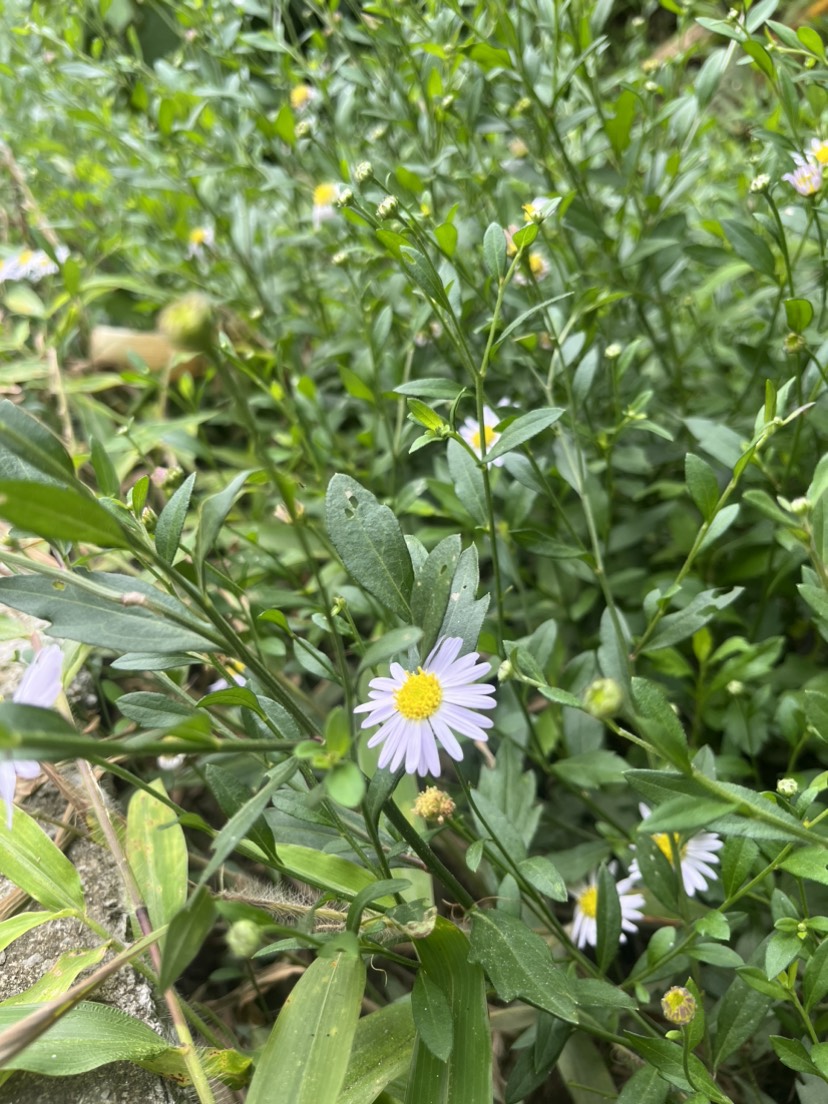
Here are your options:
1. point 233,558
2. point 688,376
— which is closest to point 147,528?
point 233,558

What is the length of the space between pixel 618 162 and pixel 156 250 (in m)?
0.86

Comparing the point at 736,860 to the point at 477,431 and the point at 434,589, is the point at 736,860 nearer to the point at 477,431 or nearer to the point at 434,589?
the point at 434,589

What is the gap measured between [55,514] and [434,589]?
0.76 feet

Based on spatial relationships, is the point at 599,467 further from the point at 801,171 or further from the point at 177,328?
the point at 177,328

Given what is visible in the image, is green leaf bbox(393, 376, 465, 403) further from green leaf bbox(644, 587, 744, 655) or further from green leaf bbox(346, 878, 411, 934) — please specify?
green leaf bbox(346, 878, 411, 934)

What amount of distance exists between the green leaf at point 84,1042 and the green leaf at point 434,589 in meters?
0.33

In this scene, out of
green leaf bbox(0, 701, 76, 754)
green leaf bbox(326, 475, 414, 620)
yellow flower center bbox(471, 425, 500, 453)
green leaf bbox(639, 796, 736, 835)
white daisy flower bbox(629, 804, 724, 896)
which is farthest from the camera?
yellow flower center bbox(471, 425, 500, 453)

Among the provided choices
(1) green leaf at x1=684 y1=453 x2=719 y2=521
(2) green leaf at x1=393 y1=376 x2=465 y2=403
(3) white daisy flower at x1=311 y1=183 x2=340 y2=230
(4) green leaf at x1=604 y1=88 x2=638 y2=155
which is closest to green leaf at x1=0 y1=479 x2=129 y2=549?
(2) green leaf at x1=393 y1=376 x2=465 y2=403

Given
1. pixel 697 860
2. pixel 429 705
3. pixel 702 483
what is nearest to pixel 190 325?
pixel 429 705

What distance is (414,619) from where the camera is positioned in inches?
21.8

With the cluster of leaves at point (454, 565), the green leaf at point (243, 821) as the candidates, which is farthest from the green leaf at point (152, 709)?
the green leaf at point (243, 821)

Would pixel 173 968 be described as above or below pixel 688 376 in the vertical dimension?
above

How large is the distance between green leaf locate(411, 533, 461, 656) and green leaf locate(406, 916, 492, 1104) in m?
0.21

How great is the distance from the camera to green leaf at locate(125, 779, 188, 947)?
0.69 m
